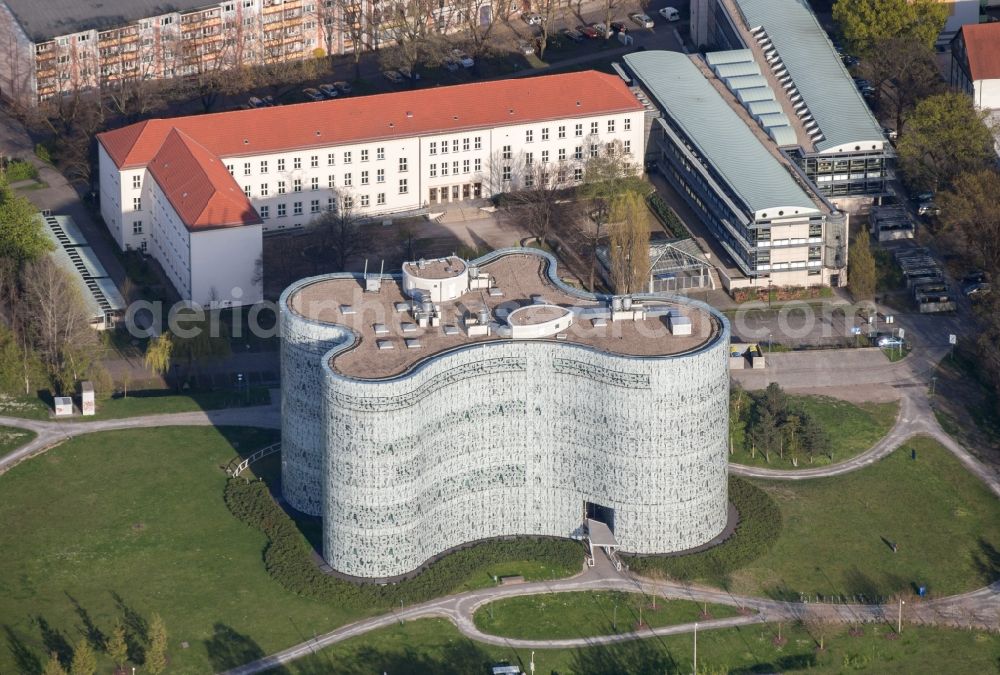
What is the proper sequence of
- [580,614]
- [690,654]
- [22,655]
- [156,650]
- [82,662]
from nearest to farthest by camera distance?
1. [82,662]
2. [156,650]
3. [22,655]
4. [690,654]
5. [580,614]

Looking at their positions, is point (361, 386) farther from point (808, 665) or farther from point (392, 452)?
point (808, 665)

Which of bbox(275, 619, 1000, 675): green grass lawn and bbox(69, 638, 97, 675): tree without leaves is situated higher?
bbox(69, 638, 97, 675): tree without leaves

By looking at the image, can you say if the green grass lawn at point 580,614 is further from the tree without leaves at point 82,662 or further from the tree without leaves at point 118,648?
the tree without leaves at point 82,662

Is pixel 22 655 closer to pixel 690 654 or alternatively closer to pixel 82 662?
pixel 82 662

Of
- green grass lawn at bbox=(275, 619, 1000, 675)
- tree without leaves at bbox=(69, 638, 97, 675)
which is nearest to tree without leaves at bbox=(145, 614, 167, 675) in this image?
tree without leaves at bbox=(69, 638, 97, 675)

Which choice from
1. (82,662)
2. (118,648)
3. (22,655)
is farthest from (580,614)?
(22,655)

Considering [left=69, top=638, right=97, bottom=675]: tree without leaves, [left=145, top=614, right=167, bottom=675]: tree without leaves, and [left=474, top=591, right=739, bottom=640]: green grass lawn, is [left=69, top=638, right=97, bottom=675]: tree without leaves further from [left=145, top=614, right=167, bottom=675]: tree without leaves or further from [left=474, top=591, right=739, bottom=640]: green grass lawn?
[left=474, top=591, right=739, bottom=640]: green grass lawn
